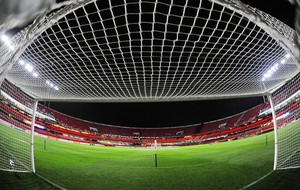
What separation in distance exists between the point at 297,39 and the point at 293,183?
3.73 meters

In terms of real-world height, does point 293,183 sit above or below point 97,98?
below

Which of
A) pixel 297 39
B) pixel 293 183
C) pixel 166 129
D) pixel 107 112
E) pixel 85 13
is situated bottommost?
pixel 293 183

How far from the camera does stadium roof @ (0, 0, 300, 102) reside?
6.52 feet

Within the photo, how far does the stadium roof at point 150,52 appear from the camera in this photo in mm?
1988

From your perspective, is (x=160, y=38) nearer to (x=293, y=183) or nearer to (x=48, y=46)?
(x=48, y=46)

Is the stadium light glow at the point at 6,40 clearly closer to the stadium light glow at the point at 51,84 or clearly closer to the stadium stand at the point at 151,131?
the stadium light glow at the point at 51,84

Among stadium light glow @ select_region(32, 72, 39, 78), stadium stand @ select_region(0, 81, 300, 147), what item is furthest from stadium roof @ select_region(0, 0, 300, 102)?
stadium stand @ select_region(0, 81, 300, 147)

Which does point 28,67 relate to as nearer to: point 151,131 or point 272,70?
point 272,70

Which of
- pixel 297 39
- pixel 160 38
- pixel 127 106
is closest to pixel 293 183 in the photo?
pixel 160 38

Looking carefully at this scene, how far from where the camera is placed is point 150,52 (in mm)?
2895

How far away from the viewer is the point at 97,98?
4562 mm

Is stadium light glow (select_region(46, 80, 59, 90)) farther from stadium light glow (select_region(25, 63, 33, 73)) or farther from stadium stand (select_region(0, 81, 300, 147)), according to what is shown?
stadium stand (select_region(0, 81, 300, 147))

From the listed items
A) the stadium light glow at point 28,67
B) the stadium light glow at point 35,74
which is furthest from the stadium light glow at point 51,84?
the stadium light glow at point 28,67

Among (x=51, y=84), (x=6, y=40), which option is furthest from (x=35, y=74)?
(x=6, y=40)
